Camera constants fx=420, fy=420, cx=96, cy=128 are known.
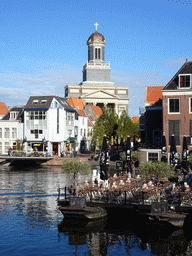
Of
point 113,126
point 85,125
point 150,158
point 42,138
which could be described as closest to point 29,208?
point 150,158

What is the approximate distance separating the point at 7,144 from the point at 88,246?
211 ft

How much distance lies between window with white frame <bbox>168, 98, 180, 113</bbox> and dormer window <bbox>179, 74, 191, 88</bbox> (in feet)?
7.03

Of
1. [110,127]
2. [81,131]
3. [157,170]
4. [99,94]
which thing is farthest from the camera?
[99,94]

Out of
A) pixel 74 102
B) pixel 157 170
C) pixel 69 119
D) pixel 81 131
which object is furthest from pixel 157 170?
pixel 74 102

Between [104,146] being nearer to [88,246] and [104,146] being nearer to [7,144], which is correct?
[88,246]

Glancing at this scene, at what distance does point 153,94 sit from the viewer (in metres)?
73.4

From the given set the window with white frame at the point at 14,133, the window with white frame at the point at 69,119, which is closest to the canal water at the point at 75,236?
the window with white frame at the point at 14,133

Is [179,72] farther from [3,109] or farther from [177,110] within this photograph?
[3,109]

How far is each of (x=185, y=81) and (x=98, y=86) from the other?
93.3 meters

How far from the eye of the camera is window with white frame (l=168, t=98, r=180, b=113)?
59688 millimetres

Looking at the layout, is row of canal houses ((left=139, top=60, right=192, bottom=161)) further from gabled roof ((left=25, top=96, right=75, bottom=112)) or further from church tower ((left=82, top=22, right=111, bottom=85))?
church tower ((left=82, top=22, right=111, bottom=85))

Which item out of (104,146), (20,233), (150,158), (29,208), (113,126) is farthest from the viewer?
(113,126)

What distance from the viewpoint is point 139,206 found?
1056 inches

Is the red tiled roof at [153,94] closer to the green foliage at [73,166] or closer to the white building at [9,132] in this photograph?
the white building at [9,132]
